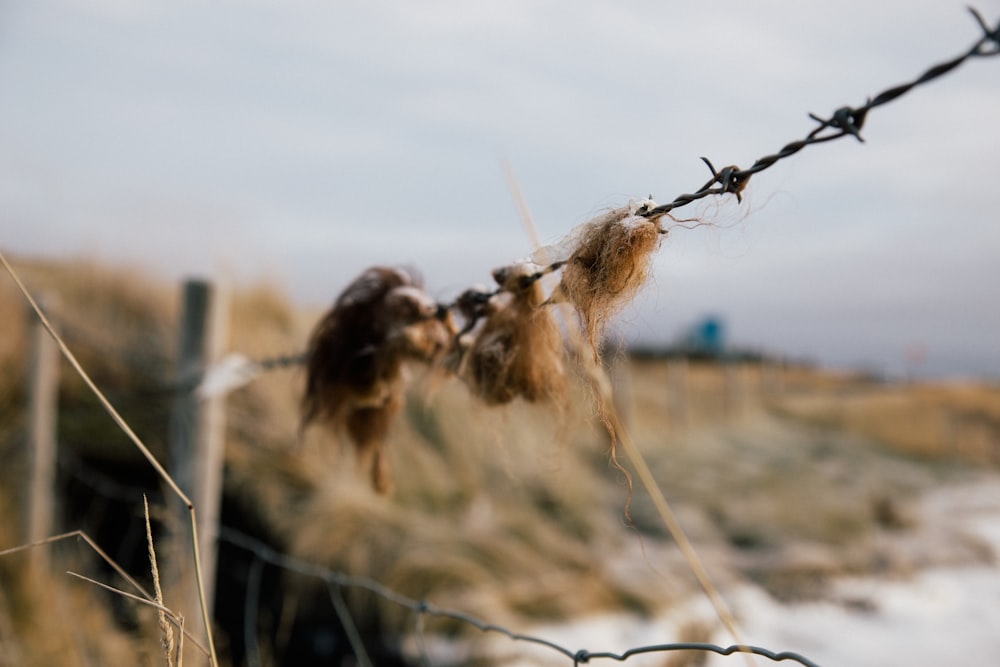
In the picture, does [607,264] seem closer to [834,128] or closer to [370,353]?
[834,128]

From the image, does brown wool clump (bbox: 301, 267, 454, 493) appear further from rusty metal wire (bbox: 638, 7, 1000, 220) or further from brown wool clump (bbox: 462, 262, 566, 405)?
rusty metal wire (bbox: 638, 7, 1000, 220)

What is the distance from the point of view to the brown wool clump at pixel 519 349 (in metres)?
0.92

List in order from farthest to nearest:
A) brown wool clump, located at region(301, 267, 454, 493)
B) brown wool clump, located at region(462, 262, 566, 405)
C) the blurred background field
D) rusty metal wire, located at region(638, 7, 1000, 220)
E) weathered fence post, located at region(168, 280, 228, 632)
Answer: the blurred background field
weathered fence post, located at region(168, 280, 228, 632)
brown wool clump, located at region(301, 267, 454, 493)
brown wool clump, located at region(462, 262, 566, 405)
rusty metal wire, located at region(638, 7, 1000, 220)

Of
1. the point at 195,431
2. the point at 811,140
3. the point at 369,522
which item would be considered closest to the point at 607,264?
the point at 811,140

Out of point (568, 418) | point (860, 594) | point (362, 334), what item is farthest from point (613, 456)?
point (860, 594)

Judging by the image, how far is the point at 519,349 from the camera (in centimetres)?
94

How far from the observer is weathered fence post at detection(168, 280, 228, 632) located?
1.82 meters

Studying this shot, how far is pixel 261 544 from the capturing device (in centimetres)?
319

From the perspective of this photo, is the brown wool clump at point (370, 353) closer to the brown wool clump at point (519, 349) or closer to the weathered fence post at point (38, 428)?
the brown wool clump at point (519, 349)

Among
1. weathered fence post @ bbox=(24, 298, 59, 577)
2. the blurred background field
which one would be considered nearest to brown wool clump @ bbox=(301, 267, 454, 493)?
the blurred background field

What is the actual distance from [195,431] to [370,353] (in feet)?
2.86

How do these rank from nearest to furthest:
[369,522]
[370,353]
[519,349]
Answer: [519,349] → [370,353] → [369,522]

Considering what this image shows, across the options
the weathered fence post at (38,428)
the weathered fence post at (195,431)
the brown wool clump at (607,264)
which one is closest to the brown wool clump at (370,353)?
the brown wool clump at (607,264)

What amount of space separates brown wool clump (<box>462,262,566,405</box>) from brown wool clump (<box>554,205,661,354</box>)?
141mm
